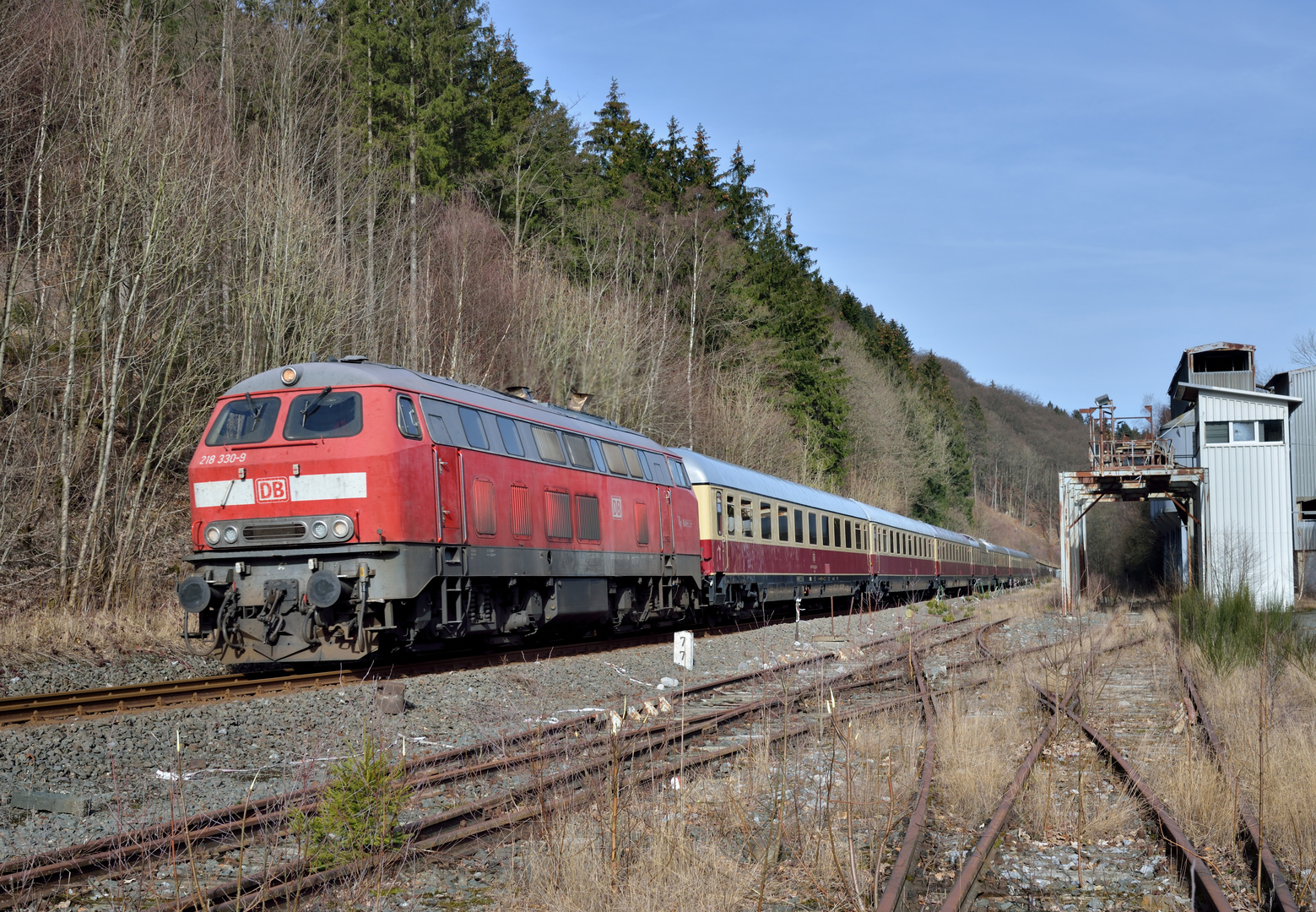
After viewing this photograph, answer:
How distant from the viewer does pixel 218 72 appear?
28.0 meters

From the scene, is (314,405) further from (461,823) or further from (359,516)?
(461,823)

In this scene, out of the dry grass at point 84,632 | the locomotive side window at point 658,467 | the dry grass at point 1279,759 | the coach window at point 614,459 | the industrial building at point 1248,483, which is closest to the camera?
the dry grass at point 1279,759

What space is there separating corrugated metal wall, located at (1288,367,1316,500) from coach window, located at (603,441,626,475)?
106 feet

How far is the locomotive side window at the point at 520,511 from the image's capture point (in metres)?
13.2

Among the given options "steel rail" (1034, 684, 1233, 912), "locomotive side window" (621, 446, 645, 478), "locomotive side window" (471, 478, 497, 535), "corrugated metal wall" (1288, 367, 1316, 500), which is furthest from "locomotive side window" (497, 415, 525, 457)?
"corrugated metal wall" (1288, 367, 1316, 500)

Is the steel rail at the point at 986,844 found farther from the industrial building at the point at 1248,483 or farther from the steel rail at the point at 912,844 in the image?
the industrial building at the point at 1248,483

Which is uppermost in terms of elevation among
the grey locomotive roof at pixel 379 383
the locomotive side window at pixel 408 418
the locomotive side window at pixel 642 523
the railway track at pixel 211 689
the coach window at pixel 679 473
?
the grey locomotive roof at pixel 379 383

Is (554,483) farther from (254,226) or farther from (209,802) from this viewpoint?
(254,226)

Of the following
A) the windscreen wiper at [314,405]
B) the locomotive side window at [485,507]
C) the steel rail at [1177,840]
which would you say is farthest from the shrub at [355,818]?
the locomotive side window at [485,507]

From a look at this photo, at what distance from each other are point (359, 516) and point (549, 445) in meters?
3.94

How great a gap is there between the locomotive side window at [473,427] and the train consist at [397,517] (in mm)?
22

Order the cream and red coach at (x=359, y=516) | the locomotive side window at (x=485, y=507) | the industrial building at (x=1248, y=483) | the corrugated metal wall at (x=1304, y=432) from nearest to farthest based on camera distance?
the cream and red coach at (x=359, y=516)
the locomotive side window at (x=485, y=507)
the industrial building at (x=1248, y=483)
the corrugated metal wall at (x=1304, y=432)

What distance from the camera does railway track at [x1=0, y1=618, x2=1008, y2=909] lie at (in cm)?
507

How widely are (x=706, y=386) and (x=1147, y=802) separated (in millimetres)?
38430
